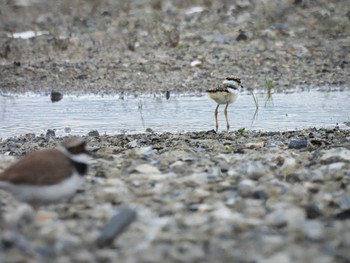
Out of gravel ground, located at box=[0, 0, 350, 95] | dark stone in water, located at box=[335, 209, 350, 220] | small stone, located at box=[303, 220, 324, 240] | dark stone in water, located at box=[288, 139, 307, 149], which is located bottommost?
dark stone in water, located at box=[335, 209, 350, 220]

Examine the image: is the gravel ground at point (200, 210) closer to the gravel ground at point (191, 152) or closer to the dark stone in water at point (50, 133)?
the gravel ground at point (191, 152)

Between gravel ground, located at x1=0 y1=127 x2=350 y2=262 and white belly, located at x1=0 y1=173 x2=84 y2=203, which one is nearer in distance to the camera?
gravel ground, located at x1=0 y1=127 x2=350 y2=262

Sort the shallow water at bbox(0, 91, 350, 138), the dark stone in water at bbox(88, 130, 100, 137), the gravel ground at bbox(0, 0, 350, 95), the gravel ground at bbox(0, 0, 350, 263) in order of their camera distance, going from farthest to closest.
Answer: the gravel ground at bbox(0, 0, 350, 95)
the shallow water at bbox(0, 91, 350, 138)
the dark stone in water at bbox(88, 130, 100, 137)
the gravel ground at bbox(0, 0, 350, 263)

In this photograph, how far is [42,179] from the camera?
5.60 meters

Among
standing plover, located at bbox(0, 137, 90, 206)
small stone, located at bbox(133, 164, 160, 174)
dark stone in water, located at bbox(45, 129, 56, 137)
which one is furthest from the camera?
dark stone in water, located at bbox(45, 129, 56, 137)

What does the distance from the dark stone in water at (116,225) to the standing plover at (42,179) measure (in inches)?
19.9

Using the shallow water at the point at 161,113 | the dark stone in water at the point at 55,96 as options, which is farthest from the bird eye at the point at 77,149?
the dark stone in water at the point at 55,96

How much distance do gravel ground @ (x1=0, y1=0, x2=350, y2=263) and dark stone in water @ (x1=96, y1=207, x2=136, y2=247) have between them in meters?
0.01

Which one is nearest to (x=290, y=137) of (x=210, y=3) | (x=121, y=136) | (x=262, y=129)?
(x=262, y=129)

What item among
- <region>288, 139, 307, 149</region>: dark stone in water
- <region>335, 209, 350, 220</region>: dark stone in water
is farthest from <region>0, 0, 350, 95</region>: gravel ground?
<region>335, 209, 350, 220</region>: dark stone in water

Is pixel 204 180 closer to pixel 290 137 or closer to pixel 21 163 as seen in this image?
pixel 21 163

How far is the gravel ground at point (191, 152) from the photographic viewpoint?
4.88 meters

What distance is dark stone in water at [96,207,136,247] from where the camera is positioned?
16.1 ft

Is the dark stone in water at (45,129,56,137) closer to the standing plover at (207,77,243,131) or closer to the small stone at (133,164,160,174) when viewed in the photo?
the standing plover at (207,77,243,131)
